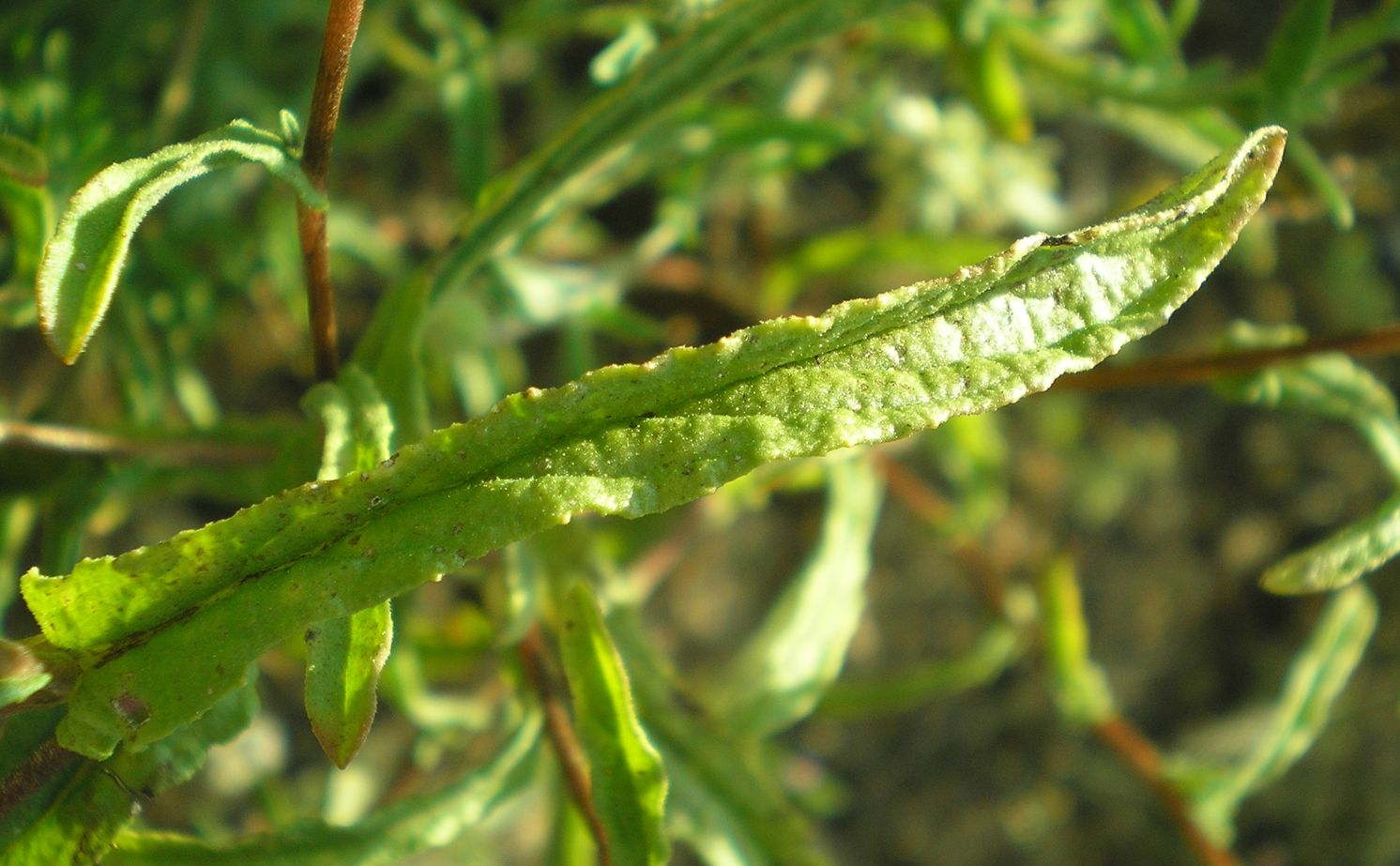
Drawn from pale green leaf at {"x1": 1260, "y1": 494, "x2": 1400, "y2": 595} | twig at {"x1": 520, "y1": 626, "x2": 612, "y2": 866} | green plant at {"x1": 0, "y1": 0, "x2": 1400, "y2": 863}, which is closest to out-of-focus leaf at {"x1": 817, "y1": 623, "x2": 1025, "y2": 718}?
green plant at {"x1": 0, "y1": 0, "x2": 1400, "y2": 863}

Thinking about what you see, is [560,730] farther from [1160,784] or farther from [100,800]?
[1160,784]

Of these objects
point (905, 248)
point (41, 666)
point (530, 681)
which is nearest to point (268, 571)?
point (41, 666)

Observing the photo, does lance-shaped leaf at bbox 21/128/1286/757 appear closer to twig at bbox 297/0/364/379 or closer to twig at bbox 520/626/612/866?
twig at bbox 297/0/364/379

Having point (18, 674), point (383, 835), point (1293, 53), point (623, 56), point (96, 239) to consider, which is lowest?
point (383, 835)

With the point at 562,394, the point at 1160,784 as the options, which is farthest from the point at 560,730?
the point at 1160,784

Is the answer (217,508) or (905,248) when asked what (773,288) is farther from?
(217,508)

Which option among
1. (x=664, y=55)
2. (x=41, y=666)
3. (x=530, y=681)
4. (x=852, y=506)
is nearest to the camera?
(x=41, y=666)

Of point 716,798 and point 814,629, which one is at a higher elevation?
point 814,629
